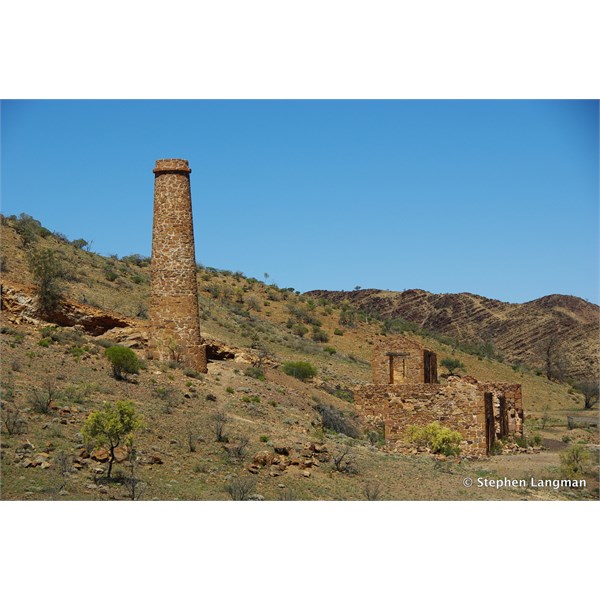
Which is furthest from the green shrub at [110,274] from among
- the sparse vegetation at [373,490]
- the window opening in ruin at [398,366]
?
the sparse vegetation at [373,490]

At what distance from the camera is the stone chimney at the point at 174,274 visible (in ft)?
100

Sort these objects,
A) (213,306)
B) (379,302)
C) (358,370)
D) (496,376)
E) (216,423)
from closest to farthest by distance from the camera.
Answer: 1. (216,423)
2. (358,370)
3. (213,306)
4. (496,376)
5. (379,302)

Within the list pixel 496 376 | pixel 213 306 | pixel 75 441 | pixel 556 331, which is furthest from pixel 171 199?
pixel 556 331

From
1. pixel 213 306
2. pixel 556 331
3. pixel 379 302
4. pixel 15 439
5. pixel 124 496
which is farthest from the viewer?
pixel 379 302

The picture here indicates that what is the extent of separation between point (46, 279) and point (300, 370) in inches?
463

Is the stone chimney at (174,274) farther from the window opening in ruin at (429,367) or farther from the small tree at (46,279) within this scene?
the window opening in ruin at (429,367)

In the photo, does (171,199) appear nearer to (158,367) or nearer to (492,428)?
(158,367)

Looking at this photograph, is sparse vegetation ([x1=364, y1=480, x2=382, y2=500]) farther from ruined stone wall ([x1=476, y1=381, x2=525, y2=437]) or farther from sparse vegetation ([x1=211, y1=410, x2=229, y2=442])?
ruined stone wall ([x1=476, y1=381, x2=525, y2=437])

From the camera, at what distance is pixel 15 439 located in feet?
68.1

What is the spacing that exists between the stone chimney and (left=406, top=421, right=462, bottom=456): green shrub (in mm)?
6906

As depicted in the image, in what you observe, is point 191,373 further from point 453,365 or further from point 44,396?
point 453,365

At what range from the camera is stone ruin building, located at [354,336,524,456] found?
95.3ft

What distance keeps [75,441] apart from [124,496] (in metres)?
2.90

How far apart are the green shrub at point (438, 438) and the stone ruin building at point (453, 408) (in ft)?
1.36
